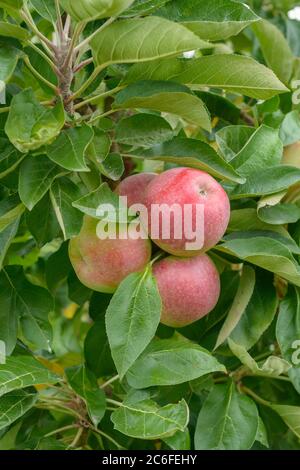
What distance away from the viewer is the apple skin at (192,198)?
Answer: 975 millimetres

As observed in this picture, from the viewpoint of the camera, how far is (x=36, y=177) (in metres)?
0.99

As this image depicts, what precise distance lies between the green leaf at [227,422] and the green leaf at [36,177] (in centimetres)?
42

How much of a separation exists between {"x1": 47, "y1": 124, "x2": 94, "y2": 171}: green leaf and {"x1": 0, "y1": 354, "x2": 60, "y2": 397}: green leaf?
0.27m

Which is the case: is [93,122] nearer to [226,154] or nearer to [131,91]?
[131,91]

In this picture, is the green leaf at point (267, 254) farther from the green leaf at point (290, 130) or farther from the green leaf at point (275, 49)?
the green leaf at point (275, 49)

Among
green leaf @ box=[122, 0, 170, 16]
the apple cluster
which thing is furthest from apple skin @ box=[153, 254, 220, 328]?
green leaf @ box=[122, 0, 170, 16]

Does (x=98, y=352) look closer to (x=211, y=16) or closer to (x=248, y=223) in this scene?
(x=248, y=223)

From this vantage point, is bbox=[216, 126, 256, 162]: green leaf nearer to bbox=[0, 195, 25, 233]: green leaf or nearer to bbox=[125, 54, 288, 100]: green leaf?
bbox=[125, 54, 288, 100]: green leaf

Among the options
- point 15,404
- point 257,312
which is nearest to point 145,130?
point 257,312

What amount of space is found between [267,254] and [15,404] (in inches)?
15.5

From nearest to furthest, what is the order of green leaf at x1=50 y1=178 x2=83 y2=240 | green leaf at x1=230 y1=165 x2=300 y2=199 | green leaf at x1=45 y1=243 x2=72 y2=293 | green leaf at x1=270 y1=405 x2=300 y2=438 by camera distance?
green leaf at x1=50 y1=178 x2=83 y2=240, green leaf at x1=230 y1=165 x2=300 y2=199, green leaf at x1=270 y1=405 x2=300 y2=438, green leaf at x1=45 y1=243 x2=72 y2=293

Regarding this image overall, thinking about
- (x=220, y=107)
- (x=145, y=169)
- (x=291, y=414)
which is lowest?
(x=291, y=414)

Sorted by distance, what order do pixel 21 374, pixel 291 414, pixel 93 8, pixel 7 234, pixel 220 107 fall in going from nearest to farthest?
pixel 93 8 < pixel 21 374 < pixel 7 234 < pixel 291 414 < pixel 220 107

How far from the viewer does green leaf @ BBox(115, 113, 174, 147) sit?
3.49 ft
